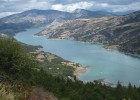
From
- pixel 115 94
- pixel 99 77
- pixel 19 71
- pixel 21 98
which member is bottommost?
pixel 99 77

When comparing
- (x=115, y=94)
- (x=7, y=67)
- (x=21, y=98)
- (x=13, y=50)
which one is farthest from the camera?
(x=115, y=94)

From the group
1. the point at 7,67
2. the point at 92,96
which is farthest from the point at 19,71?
the point at 92,96

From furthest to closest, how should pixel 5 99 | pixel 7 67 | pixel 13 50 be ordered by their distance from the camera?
pixel 13 50 → pixel 7 67 → pixel 5 99

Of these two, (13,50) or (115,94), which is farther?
(115,94)

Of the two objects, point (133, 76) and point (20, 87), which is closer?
point (20, 87)

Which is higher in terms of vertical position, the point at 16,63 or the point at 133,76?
the point at 16,63

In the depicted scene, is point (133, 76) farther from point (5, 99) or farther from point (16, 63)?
point (5, 99)

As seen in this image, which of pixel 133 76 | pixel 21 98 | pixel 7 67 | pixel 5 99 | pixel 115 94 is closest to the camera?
pixel 5 99

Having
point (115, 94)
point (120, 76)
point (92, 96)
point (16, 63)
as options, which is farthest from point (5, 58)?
point (120, 76)

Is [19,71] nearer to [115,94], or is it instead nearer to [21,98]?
[21,98]

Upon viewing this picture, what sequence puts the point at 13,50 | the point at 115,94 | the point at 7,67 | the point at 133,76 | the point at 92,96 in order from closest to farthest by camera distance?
1. the point at 7,67
2. the point at 13,50
3. the point at 92,96
4. the point at 115,94
5. the point at 133,76
